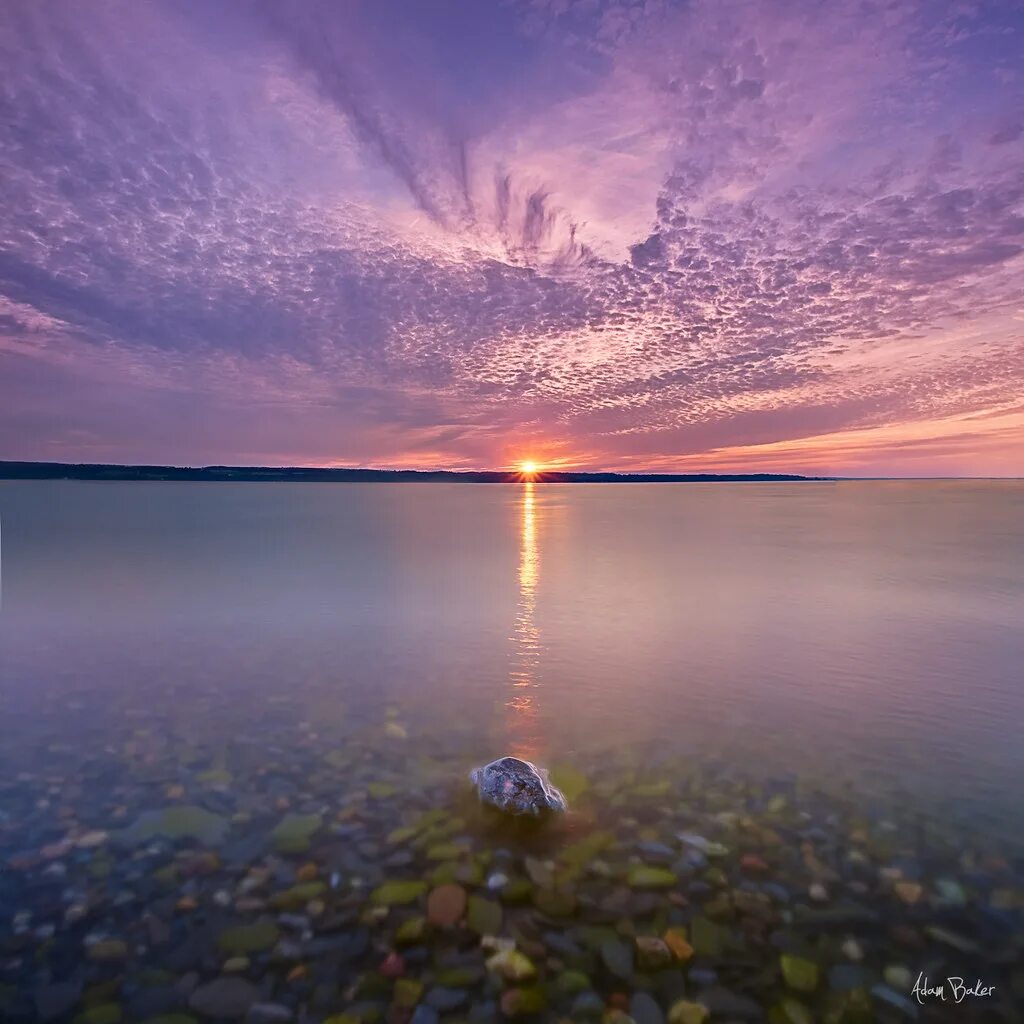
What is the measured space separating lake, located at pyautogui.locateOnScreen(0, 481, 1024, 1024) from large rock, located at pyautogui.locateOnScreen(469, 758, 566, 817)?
0.39 meters

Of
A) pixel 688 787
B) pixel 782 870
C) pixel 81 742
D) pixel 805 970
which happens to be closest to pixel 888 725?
pixel 688 787

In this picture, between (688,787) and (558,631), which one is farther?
(558,631)

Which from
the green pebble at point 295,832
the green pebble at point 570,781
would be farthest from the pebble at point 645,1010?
the green pebble at point 295,832

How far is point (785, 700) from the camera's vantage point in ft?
45.0

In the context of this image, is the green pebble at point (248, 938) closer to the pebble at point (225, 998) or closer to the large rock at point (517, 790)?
the pebble at point (225, 998)

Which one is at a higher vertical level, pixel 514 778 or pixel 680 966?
pixel 514 778

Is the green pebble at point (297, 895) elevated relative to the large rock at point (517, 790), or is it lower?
lower

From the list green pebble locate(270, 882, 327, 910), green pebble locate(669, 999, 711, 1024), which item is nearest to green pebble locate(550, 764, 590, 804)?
green pebble locate(669, 999, 711, 1024)

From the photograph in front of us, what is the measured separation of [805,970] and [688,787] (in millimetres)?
3595

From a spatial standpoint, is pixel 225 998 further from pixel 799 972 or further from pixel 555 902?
pixel 799 972

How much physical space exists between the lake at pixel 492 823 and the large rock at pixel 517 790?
1.28 ft

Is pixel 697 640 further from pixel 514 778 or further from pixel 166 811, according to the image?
pixel 166 811
